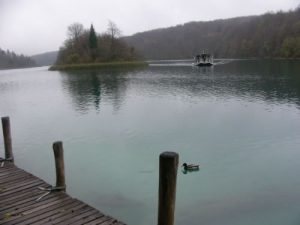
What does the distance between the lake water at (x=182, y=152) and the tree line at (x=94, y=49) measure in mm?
81134

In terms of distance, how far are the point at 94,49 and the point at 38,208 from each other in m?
108

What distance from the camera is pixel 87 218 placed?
7.83 metres

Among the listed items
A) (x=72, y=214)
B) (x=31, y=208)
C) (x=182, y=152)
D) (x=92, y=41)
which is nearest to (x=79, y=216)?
(x=72, y=214)

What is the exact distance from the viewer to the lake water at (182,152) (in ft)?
35.4

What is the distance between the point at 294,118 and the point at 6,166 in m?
20.1

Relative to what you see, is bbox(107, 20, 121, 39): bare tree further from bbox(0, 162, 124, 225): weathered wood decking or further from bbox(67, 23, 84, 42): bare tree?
bbox(0, 162, 124, 225): weathered wood decking

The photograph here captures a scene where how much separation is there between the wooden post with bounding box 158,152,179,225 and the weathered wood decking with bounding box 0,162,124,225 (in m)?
1.18

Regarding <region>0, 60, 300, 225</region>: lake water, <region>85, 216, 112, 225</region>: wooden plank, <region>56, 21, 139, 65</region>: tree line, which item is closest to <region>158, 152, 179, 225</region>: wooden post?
<region>85, 216, 112, 225</region>: wooden plank

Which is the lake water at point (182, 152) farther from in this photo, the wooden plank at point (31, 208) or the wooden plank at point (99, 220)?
the wooden plank at point (99, 220)

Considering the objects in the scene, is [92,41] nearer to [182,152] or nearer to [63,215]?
[182,152]

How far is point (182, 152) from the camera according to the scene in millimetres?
16625

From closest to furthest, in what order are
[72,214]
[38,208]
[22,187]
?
[72,214] → [38,208] → [22,187]

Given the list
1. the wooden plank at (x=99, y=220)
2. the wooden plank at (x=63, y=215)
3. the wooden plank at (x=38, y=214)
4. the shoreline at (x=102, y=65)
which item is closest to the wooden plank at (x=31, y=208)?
the wooden plank at (x=38, y=214)

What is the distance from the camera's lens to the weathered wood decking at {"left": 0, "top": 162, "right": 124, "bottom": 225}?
773cm
